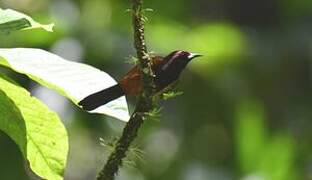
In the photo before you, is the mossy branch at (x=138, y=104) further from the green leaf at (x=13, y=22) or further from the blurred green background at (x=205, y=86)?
the blurred green background at (x=205, y=86)

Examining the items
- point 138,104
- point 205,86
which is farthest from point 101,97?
point 205,86

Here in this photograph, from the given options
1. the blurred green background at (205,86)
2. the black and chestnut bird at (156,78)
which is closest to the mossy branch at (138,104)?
the black and chestnut bird at (156,78)

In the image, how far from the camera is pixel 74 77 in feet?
2.94

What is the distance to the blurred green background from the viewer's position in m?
2.75

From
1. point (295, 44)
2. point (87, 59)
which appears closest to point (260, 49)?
point (295, 44)

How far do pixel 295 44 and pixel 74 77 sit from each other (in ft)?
8.88

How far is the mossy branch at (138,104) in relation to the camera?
0.87 m

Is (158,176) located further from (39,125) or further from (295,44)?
(39,125)

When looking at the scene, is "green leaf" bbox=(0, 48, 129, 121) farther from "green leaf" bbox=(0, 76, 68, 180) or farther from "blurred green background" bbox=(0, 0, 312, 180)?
"blurred green background" bbox=(0, 0, 312, 180)

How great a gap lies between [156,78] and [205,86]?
242cm

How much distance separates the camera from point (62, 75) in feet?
2.91

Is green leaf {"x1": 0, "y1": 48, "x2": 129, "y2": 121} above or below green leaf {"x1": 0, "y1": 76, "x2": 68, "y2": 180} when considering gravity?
above

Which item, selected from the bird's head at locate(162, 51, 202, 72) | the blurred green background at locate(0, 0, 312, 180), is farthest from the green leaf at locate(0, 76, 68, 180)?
the blurred green background at locate(0, 0, 312, 180)

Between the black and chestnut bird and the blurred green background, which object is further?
the blurred green background
